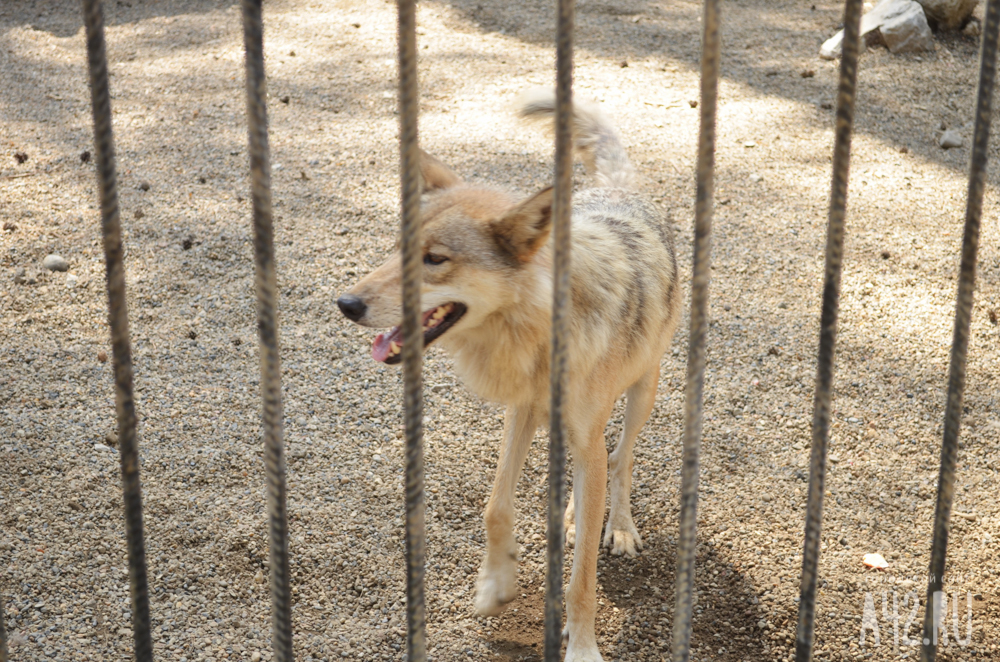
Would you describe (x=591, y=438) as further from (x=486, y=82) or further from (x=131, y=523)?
(x=486, y=82)

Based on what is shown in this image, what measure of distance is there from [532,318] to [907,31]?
26.0ft

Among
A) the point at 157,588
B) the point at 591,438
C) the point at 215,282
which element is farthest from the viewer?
the point at 215,282

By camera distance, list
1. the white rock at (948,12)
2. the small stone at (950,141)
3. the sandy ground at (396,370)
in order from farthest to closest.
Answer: the white rock at (948,12), the small stone at (950,141), the sandy ground at (396,370)

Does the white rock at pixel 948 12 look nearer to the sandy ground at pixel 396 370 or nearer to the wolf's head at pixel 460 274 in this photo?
the sandy ground at pixel 396 370

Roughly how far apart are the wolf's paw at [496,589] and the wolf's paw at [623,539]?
1.94ft

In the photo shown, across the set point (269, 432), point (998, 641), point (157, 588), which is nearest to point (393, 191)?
point (157, 588)

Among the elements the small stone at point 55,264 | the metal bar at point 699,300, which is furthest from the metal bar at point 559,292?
the small stone at point 55,264

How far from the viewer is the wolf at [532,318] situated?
3.11 metres

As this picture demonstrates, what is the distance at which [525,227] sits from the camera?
3.05 m

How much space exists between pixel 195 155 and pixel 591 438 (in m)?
5.34

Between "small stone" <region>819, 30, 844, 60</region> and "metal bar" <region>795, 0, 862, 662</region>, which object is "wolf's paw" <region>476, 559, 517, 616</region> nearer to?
"metal bar" <region>795, 0, 862, 662</region>

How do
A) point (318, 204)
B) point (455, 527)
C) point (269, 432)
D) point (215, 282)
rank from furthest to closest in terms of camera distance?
1. point (318, 204)
2. point (215, 282)
3. point (455, 527)
4. point (269, 432)

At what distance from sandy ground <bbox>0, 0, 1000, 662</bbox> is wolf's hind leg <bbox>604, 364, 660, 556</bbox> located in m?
0.09

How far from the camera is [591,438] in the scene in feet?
10.9
